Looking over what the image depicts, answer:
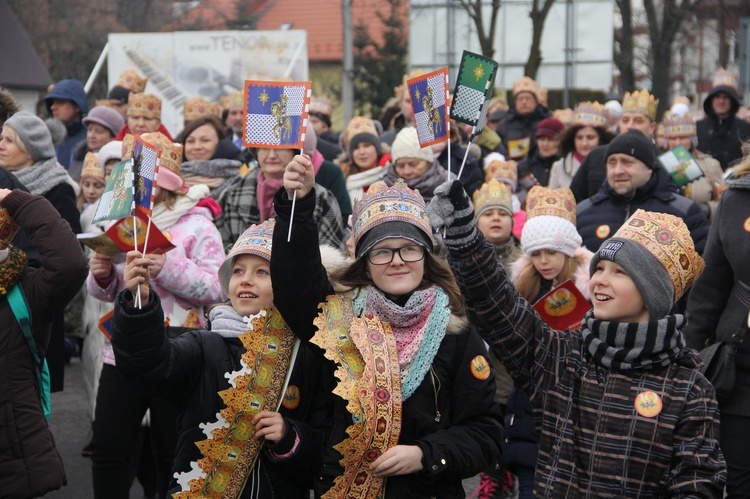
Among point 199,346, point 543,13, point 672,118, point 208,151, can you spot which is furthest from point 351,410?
point 543,13

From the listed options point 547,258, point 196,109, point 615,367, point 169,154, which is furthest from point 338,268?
point 196,109

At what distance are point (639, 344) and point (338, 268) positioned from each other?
1175 mm

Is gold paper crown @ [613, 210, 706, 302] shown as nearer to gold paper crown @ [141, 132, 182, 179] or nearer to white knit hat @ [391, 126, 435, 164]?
gold paper crown @ [141, 132, 182, 179]

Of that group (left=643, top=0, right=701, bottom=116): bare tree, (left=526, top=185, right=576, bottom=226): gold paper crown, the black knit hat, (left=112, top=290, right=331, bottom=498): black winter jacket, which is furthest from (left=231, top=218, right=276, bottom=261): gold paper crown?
(left=643, top=0, right=701, bottom=116): bare tree

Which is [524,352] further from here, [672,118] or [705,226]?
[672,118]

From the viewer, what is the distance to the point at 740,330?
17.2 ft

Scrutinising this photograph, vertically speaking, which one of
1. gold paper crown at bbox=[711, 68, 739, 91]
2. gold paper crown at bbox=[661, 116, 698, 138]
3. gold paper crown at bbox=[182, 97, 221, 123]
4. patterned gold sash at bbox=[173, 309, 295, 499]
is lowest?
patterned gold sash at bbox=[173, 309, 295, 499]

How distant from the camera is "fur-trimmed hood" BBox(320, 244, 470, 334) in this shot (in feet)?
14.2

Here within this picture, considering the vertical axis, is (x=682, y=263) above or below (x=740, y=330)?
above

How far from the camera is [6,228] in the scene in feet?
16.3

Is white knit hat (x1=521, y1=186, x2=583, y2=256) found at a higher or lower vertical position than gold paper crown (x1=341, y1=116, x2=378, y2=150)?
lower

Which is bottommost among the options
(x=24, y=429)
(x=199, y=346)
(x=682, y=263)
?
(x=24, y=429)

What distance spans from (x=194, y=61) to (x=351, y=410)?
46.9 ft

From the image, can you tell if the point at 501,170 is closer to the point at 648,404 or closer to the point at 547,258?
the point at 547,258
